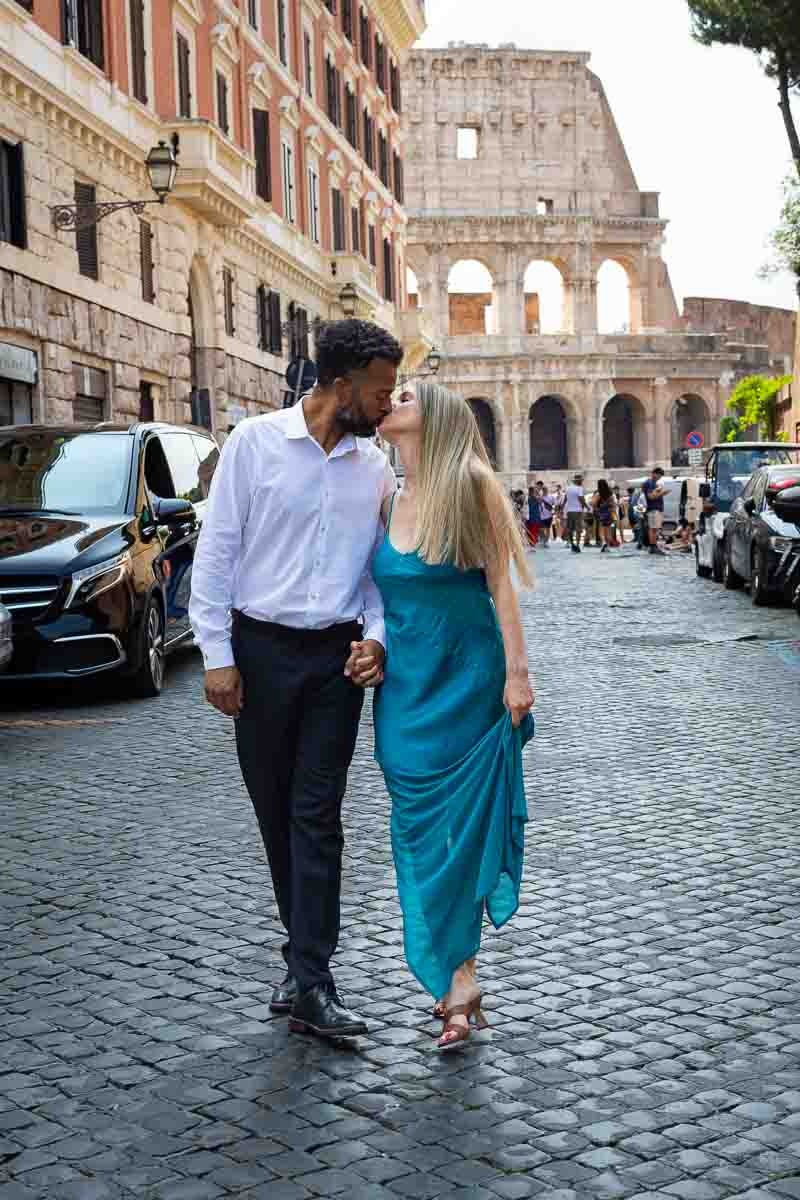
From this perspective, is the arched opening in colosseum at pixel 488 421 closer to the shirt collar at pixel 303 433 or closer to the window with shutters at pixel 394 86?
the window with shutters at pixel 394 86

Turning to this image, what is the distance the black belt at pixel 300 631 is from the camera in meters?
3.96

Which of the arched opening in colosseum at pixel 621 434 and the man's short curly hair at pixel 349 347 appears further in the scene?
the arched opening in colosseum at pixel 621 434

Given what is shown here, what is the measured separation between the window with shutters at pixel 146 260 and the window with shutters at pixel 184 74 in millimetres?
3047

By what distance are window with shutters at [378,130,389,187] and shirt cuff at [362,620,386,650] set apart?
42642 millimetres

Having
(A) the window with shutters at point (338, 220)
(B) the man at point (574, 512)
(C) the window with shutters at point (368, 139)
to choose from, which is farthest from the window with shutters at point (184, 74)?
(C) the window with shutters at point (368, 139)

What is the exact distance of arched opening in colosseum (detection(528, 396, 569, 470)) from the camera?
2712 inches

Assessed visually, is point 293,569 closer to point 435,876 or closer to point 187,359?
point 435,876

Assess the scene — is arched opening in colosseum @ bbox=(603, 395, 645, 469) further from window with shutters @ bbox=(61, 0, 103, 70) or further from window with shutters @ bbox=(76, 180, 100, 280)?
window with shutters @ bbox=(76, 180, 100, 280)

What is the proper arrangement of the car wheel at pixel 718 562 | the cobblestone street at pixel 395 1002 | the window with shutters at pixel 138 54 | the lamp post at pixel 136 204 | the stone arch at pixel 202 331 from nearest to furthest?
the cobblestone street at pixel 395 1002 → the lamp post at pixel 136 204 → the car wheel at pixel 718 562 → the window with shutters at pixel 138 54 → the stone arch at pixel 202 331

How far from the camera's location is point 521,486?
6525 centimetres

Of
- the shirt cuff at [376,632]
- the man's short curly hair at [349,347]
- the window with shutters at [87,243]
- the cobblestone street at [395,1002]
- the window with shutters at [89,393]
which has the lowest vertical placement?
the cobblestone street at [395,1002]

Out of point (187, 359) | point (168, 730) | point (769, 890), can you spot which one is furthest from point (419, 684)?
point (187, 359)

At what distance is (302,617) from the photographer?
394 centimetres

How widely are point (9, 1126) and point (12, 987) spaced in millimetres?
1022
